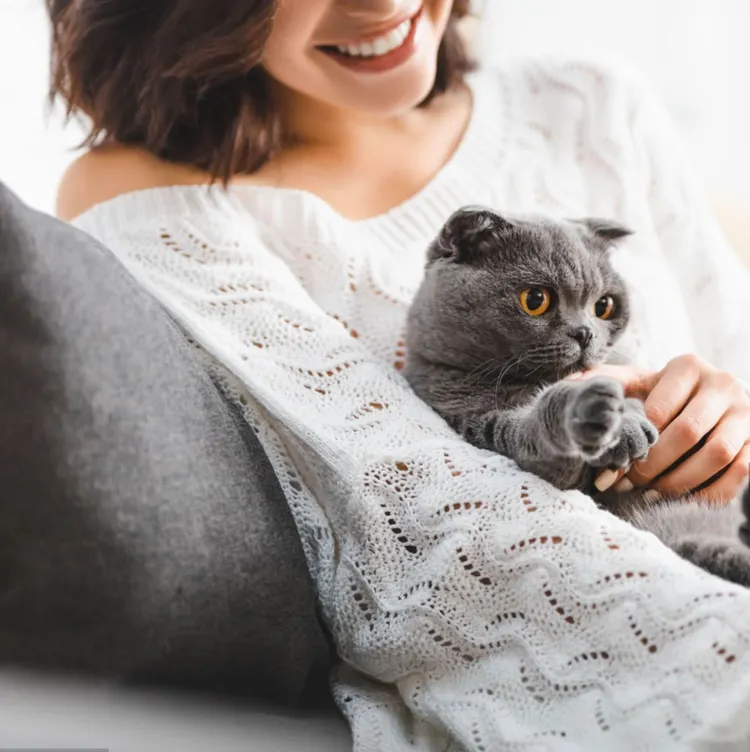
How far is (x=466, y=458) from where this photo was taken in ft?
2.67

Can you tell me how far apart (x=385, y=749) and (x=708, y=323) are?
0.92m

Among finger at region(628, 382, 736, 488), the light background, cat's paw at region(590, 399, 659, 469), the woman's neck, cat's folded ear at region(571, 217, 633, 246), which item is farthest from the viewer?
the light background

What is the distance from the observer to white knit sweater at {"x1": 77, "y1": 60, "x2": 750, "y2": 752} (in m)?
0.65

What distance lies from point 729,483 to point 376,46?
0.72 meters

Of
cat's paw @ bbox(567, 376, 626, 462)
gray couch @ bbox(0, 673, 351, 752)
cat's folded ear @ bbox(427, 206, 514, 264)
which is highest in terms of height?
cat's folded ear @ bbox(427, 206, 514, 264)

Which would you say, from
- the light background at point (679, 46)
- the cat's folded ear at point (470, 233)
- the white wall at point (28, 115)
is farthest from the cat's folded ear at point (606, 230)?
the white wall at point (28, 115)

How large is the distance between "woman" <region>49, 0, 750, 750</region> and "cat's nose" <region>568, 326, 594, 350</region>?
11 centimetres

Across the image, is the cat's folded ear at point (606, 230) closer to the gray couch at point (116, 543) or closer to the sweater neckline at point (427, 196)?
the sweater neckline at point (427, 196)

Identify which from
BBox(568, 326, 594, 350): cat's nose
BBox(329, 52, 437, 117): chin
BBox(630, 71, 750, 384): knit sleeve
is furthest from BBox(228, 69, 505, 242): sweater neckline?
BBox(568, 326, 594, 350): cat's nose

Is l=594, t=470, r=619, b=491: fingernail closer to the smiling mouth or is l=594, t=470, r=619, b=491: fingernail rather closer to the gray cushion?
the gray cushion

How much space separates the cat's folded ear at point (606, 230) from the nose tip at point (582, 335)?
0.17 metres

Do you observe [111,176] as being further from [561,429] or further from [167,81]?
[561,429]

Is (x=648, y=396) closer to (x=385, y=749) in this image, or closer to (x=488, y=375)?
(x=488, y=375)

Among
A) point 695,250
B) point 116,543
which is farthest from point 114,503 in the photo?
point 695,250
